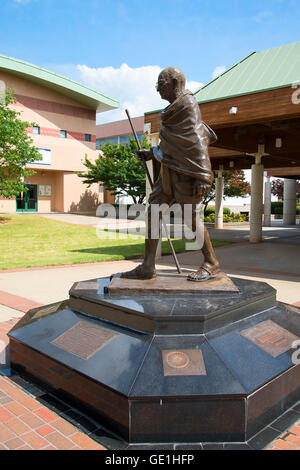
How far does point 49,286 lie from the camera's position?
7.00 metres

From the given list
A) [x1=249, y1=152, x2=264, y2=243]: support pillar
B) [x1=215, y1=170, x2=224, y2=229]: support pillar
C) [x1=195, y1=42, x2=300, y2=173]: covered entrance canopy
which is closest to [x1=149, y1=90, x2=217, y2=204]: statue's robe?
[x1=195, y1=42, x2=300, y2=173]: covered entrance canopy

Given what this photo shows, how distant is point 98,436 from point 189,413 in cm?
64

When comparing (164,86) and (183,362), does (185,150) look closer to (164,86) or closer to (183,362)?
(164,86)

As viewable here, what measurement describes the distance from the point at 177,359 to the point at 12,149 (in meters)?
19.5

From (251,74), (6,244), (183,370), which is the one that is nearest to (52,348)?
(183,370)

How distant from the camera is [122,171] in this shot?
28.3 meters

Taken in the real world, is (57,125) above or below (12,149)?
above

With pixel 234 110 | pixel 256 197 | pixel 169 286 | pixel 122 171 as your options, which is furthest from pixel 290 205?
pixel 169 286

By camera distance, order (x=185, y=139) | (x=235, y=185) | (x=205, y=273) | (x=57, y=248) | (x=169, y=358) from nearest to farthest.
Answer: (x=169, y=358), (x=185, y=139), (x=205, y=273), (x=57, y=248), (x=235, y=185)

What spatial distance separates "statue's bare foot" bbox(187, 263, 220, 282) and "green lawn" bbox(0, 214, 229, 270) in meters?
6.07

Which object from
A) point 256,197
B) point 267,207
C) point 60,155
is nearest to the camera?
point 256,197

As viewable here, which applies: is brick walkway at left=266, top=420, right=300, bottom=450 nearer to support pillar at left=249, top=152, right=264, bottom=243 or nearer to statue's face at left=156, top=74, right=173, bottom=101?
statue's face at left=156, top=74, right=173, bottom=101

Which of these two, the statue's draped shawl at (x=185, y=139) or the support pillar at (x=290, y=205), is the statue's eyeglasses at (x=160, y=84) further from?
the support pillar at (x=290, y=205)
